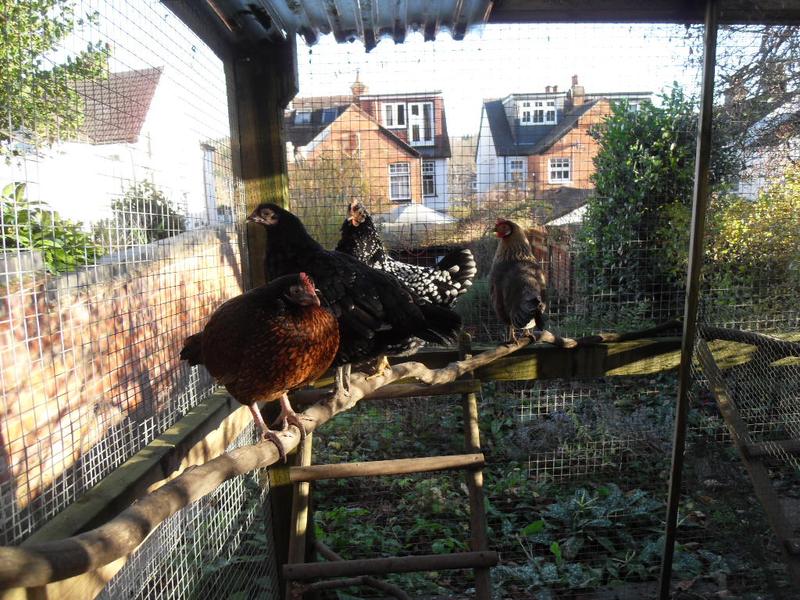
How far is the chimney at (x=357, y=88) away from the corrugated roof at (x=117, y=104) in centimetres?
97

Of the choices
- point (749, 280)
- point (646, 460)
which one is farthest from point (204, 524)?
point (646, 460)

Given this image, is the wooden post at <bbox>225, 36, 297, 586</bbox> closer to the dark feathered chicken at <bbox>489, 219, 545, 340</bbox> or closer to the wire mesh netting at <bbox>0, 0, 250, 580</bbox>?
the wire mesh netting at <bbox>0, 0, 250, 580</bbox>

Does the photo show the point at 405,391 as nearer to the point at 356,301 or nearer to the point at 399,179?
the point at 356,301

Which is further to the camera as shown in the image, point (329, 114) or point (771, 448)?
point (329, 114)

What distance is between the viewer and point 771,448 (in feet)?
6.77

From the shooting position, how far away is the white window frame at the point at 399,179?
2512mm

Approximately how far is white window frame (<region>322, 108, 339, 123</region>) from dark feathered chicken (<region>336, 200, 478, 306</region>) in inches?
15.3

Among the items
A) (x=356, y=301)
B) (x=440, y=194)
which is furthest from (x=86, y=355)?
(x=440, y=194)

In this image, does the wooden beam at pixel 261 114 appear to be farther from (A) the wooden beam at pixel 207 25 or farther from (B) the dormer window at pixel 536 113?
(B) the dormer window at pixel 536 113

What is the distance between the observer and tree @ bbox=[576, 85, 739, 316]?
2395 mm

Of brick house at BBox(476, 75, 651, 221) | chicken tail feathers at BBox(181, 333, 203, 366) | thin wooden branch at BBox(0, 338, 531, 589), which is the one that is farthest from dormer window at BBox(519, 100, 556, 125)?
thin wooden branch at BBox(0, 338, 531, 589)

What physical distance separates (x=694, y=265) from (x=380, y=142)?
146cm

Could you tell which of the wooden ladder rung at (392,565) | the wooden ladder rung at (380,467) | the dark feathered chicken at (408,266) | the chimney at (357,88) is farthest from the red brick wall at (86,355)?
the chimney at (357,88)

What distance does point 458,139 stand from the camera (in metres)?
2.37
